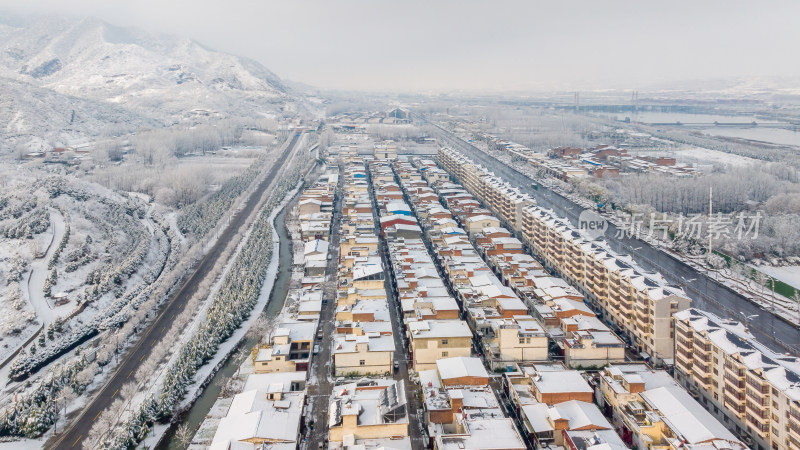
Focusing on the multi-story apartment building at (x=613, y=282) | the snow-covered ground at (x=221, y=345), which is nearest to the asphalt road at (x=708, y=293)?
the multi-story apartment building at (x=613, y=282)

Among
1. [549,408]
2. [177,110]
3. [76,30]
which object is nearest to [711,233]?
[549,408]

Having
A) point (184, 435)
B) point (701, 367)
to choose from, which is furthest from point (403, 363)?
point (701, 367)

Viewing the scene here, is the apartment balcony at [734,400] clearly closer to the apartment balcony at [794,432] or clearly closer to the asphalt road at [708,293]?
the apartment balcony at [794,432]

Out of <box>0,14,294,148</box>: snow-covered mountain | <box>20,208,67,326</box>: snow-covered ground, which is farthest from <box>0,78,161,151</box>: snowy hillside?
<box>20,208,67,326</box>: snow-covered ground

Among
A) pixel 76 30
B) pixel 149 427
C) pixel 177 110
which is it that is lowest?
pixel 149 427

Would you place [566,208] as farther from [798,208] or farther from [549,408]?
[549,408]

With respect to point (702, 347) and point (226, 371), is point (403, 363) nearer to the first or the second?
point (226, 371)
